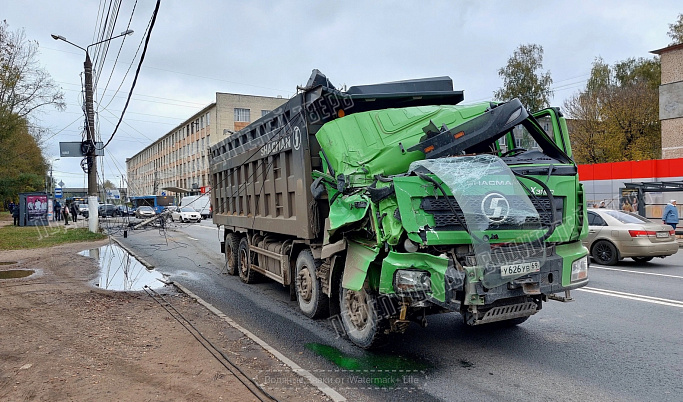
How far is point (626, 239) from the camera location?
10789mm

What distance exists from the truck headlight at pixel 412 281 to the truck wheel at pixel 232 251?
658 cm

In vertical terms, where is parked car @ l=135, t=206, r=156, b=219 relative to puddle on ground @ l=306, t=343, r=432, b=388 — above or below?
above

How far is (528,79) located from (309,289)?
3924 centimetres

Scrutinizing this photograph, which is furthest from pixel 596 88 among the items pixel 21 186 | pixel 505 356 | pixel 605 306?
pixel 21 186

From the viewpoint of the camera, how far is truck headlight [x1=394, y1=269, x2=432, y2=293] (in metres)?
4.13

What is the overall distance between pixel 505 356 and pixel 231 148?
697 cm

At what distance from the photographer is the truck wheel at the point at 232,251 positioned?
10367mm

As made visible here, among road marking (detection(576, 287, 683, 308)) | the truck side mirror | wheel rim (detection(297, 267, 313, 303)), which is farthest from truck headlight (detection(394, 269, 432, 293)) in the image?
road marking (detection(576, 287, 683, 308))

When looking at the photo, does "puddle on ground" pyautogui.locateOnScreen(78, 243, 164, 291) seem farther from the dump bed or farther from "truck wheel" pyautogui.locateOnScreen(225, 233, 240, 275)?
the dump bed

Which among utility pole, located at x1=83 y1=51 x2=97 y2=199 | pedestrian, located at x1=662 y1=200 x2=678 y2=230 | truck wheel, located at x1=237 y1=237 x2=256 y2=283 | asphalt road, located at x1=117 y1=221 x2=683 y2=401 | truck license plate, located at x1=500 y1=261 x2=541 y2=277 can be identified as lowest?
asphalt road, located at x1=117 y1=221 x2=683 y2=401

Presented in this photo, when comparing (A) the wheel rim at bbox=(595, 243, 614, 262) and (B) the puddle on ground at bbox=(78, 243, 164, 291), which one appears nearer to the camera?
(B) the puddle on ground at bbox=(78, 243, 164, 291)

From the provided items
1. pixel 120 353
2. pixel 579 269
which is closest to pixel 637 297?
pixel 579 269

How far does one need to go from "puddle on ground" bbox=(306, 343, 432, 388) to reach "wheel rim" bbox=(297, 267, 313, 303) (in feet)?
4.24

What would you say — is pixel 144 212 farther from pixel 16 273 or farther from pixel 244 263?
pixel 244 263
